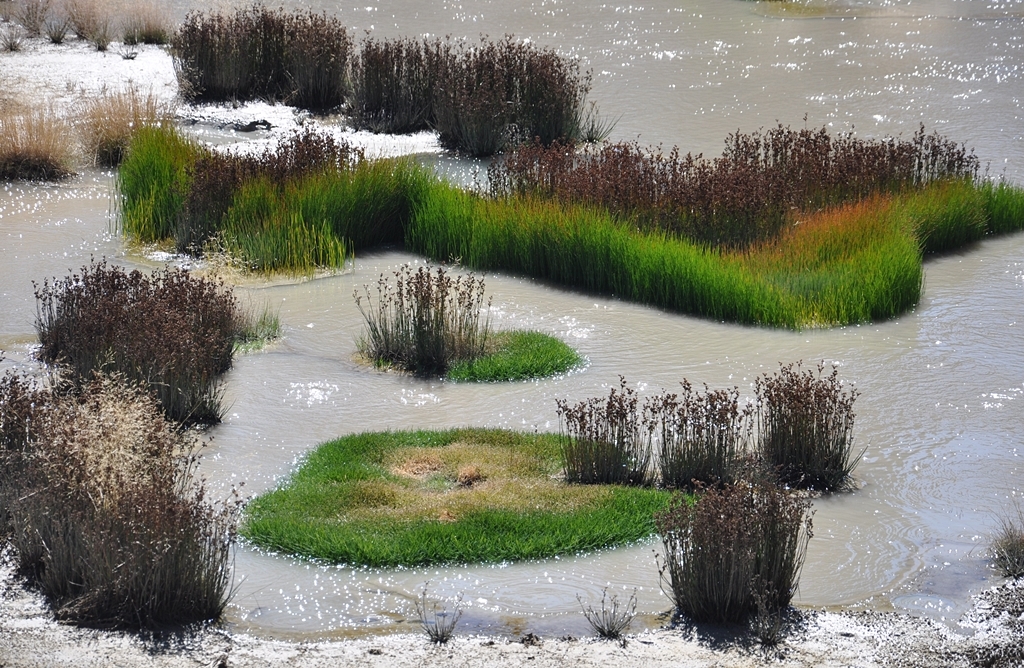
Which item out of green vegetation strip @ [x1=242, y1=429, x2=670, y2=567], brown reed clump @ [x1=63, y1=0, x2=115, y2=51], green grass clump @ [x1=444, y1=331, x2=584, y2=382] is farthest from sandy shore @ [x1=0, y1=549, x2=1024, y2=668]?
brown reed clump @ [x1=63, y1=0, x2=115, y2=51]

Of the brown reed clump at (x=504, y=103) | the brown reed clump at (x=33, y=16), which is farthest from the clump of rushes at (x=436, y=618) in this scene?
the brown reed clump at (x=33, y=16)

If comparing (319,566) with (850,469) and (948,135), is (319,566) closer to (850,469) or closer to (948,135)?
(850,469)

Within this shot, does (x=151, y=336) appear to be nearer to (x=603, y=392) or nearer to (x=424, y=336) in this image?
(x=424, y=336)

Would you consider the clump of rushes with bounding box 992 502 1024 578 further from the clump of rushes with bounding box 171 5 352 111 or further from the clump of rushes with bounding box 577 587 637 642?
the clump of rushes with bounding box 171 5 352 111

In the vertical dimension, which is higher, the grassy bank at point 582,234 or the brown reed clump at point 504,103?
the brown reed clump at point 504,103

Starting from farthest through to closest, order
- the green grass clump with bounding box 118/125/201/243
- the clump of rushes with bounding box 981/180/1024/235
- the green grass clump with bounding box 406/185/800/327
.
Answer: the clump of rushes with bounding box 981/180/1024/235, the green grass clump with bounding box 118/125/201/243, the green grass clump with bounding box 406/185/800/327

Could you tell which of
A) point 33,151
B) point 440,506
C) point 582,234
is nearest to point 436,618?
point 440,506

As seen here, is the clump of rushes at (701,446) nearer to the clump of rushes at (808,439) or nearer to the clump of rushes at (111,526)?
the clump of rushes at (808,439)
